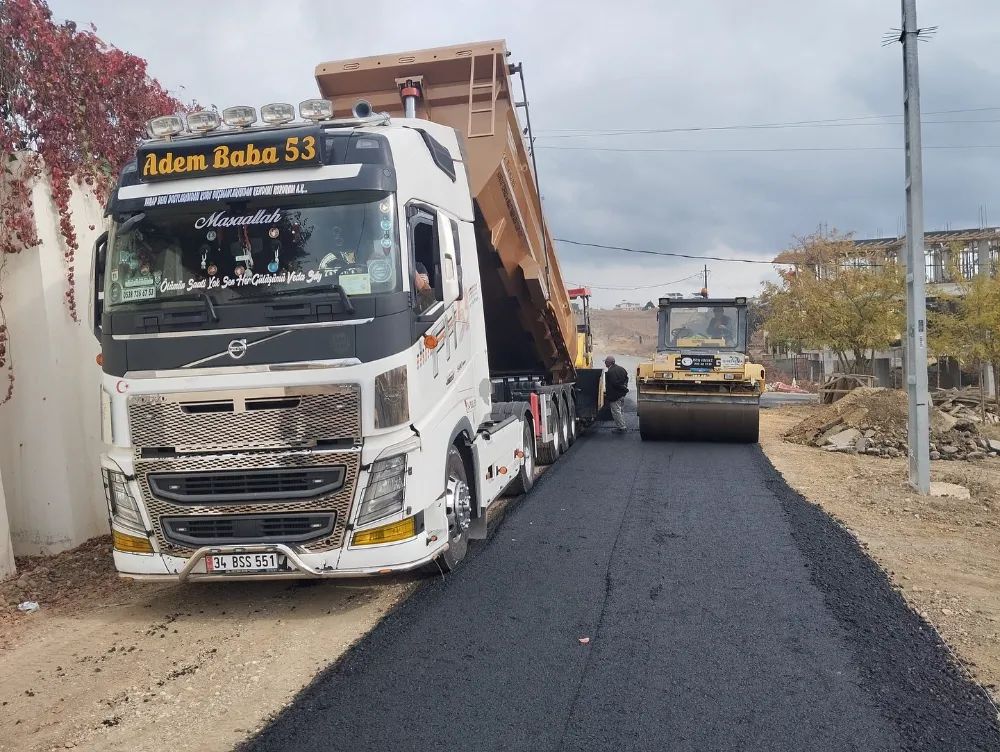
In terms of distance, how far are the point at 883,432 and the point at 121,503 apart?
11.6 m

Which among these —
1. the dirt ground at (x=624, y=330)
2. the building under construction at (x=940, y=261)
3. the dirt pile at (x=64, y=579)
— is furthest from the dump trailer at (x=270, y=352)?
the dirt ground at (x=624, y=330)

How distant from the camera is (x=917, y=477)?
8914 millimetres

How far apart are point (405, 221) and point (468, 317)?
1.34m

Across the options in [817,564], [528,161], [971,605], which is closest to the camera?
[971,605]

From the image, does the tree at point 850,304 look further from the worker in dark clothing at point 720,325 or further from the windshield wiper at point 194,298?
the windshield wiper at point 194,298

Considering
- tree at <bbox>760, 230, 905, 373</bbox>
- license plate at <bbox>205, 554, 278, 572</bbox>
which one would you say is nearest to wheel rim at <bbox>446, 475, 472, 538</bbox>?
license plate at <bbox>205, 554, 278, 572</bbox>

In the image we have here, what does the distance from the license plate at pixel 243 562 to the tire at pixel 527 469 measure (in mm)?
3804

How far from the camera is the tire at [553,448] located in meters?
10.3

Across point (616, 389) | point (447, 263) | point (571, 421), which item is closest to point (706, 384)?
point (571, 421)

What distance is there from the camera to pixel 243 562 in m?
4.77

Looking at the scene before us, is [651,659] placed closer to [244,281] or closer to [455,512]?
[455,512]

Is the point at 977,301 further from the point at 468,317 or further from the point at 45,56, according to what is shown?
the point at 45,56

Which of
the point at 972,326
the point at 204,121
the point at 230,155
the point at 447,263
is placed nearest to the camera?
the point at 230,155

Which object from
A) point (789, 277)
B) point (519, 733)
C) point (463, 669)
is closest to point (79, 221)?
point (463, 669)
